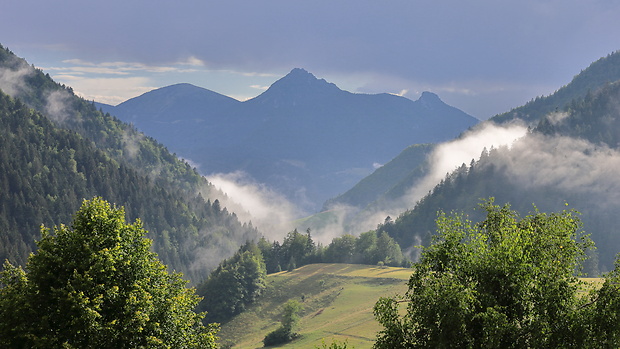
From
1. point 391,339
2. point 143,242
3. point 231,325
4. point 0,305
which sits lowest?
point 231,325

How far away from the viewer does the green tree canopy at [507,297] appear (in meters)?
27.0

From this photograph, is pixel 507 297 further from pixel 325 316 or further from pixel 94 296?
pixel 325 316

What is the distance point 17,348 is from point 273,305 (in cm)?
16530

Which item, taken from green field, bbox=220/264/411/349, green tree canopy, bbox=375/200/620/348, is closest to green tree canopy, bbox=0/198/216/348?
green tree canopy, bbox=375/200/620/348

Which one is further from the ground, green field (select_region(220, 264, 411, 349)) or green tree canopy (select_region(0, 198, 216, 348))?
green tree canopy (select_region(0, 198, 216, 348))

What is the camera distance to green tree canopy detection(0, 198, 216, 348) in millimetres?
31625

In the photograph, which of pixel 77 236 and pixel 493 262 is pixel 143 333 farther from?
pixel 493 262

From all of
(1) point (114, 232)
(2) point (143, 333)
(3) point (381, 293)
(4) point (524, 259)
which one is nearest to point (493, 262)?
(4) point (524, 259)

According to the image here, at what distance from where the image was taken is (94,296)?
3238 cm

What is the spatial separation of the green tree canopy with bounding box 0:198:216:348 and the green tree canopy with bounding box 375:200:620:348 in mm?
13649

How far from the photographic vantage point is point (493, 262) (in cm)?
2881

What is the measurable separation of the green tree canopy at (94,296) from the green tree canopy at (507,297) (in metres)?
13.6

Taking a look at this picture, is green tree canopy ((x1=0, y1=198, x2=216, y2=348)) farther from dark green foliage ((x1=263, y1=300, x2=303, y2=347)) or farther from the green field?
dark green foliage ((x1=263, y1=300, x2=303, y2=347))

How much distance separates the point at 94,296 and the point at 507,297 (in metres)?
23.6
